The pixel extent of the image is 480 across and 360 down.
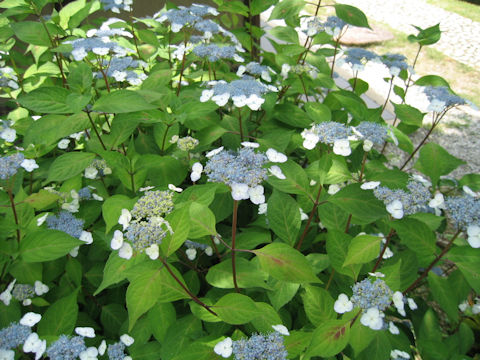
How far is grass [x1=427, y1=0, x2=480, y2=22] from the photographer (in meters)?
7.74

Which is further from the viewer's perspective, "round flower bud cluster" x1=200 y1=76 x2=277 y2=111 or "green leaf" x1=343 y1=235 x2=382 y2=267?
"round flower bud cluster" x1=200 y1=76 x2=277 y2=111

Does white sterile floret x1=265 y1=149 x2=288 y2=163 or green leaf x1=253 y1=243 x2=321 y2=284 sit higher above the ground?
white sterile floret x1=265 y1=149 x2=288 y2=163

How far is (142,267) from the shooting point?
3.42 ft

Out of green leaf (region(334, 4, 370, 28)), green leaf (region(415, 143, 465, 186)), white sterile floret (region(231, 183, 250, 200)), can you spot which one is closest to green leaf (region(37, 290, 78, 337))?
white sterile floret (region(231, 183, 250, 200))

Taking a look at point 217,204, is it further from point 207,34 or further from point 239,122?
point 207,34

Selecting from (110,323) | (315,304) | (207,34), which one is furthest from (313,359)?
(207,34)

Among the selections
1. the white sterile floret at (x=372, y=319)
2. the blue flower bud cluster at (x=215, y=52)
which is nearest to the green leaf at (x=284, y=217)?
the white sterile floret at (x=372, y=319)

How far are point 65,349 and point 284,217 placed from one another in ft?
2.49

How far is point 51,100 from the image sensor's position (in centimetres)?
141

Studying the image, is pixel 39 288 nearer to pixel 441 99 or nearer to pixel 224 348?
pixel 224 348

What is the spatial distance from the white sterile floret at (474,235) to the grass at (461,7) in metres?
8.24

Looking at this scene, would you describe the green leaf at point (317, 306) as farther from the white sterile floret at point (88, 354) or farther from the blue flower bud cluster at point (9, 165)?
the blue flower bud cluster at point (9, 165)

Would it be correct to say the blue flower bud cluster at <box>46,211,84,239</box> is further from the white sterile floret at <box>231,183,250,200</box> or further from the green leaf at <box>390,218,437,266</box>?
the green leaf at <box>390,218,437,266</box>

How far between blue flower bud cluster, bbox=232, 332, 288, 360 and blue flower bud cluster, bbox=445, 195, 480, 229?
68 cm
